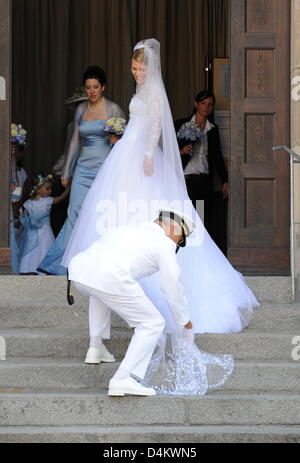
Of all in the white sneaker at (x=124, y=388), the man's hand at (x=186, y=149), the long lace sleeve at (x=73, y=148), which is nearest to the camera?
the white sneaker at (x=124, y=388)

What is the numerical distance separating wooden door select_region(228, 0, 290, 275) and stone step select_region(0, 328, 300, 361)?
4.83 feet

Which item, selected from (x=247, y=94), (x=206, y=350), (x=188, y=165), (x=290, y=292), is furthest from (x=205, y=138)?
(x=206, y=350)

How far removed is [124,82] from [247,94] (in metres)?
4.00

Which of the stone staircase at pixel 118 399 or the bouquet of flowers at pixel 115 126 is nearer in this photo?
the stone staircase at pixel 118 399

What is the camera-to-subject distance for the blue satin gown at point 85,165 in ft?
31.7

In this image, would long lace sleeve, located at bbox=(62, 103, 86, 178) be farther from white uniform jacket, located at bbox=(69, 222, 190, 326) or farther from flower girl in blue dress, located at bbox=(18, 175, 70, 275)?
white uniform jacket, located at bbox=(69, 222, 190, 326)

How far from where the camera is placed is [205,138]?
10.7 m

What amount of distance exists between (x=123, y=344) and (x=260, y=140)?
8.41 ft

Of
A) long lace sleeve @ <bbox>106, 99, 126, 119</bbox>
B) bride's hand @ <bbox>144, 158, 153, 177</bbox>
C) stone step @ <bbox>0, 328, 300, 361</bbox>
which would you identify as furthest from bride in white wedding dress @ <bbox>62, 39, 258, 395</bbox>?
long lace sleeve @ <bbox>106, 99, 126, 119</bbox>

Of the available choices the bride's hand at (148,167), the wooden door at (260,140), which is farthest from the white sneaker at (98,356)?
the wooden door at (260,140)

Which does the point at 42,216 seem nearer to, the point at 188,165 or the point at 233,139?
the point at 188,165

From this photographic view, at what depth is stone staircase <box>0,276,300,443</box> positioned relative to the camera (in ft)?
21.0

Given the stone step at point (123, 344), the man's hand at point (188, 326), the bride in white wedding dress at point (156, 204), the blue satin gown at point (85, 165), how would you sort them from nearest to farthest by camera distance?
the man's hand at point (188, 326), the stone step at point (123, 344), the bride in white wedding dress at point (156, 204), the blue satin gown at point (85, 165)

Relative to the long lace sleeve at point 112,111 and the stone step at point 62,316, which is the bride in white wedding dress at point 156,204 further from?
the long lace sleeve at point 112,111
